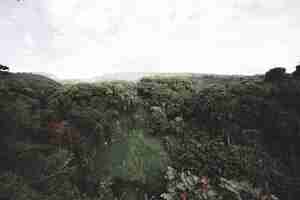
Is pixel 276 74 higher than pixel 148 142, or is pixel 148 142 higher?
pixel 276 74

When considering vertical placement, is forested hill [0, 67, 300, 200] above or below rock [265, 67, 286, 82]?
below

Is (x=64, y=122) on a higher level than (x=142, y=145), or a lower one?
higher

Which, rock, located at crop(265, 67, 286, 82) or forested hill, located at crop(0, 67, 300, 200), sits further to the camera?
rock, located at crop(265, 67, 286, 82)

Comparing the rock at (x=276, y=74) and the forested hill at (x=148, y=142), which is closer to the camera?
the forested hill at (x=148, y=142)

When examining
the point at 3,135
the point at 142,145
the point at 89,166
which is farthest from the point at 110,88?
the point at 3,135

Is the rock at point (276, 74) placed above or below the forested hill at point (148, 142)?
above

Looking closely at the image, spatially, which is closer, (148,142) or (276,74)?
(148,142)

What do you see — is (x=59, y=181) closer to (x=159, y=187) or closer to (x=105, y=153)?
(x=105, y=153)

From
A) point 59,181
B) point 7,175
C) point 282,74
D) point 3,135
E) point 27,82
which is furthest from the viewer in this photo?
point 282,74
